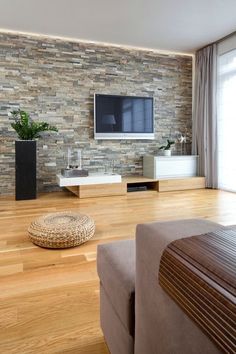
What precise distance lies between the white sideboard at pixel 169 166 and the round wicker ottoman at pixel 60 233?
8.52ft

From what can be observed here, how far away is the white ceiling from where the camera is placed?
10.8 feet

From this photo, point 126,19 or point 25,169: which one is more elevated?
point 126,19

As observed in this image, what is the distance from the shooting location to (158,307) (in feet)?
1.99

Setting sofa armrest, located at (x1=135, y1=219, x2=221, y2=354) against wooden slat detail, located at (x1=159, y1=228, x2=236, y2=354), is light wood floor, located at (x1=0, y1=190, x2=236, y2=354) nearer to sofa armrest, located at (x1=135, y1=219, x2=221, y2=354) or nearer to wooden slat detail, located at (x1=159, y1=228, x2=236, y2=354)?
sofa armrest, located at (x1=135, y1=219, x2=221, y2=354)

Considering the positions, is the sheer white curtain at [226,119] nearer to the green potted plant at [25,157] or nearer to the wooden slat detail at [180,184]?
the wooden slat detail at [180,184]

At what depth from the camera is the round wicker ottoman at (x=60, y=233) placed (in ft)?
6.62

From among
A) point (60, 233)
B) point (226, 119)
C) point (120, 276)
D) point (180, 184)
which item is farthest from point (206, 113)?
point (120, 276)

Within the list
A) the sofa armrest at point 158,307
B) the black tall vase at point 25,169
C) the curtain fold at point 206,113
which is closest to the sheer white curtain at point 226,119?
the curtain fold at point 206,113

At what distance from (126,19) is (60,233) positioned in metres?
3.10

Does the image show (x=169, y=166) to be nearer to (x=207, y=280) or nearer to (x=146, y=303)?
(x=146, y=303)

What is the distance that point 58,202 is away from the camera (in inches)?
147

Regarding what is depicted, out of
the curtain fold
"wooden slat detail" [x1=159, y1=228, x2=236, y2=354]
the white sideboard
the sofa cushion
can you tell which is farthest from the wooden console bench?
"wooden slat detail" [x1=159, y1=228, x2=236, y2=354]

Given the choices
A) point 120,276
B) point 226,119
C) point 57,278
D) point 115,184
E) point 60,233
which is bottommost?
point 57,278

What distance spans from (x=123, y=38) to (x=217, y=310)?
462 centimetres
